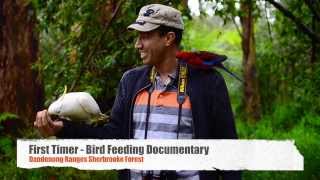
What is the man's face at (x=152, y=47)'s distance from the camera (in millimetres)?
3105

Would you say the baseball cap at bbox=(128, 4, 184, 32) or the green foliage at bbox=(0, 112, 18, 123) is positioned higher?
the baseball cap at bbox=(128, 4, 184, 32)

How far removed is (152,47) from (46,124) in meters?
0.63

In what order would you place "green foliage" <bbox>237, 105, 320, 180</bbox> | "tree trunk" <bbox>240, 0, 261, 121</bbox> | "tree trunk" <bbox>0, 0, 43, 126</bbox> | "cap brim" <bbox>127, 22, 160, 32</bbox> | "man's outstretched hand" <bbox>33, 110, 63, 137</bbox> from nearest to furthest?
"man's outstretched hand" <bbox>33, 110, 63, 137</bbox>
"cap brim" <bbox>127, 22, 160, 32</bbox>
"green foliage" <bbox>237, 105, 320, 180</bbox>
"tree trunk" <bbox>0, 0, 43, 126</bbox>
"tree trunk" <bbox>240, 0, 261, 121</bbox>

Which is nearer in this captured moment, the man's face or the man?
the man

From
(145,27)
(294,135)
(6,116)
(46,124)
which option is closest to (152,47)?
(145,27)

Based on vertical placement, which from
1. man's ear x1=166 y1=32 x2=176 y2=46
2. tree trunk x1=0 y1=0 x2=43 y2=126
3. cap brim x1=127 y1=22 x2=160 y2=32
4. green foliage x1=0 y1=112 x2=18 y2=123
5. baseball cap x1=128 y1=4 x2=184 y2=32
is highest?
baseball cap x1=128 y1=4 x2=184 y2=32

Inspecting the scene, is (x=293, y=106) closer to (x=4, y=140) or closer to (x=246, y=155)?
(x=4, y=140)

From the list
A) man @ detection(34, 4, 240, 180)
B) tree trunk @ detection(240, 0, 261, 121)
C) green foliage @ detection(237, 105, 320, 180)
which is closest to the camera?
man @ detection(34, 4, 240, 180)

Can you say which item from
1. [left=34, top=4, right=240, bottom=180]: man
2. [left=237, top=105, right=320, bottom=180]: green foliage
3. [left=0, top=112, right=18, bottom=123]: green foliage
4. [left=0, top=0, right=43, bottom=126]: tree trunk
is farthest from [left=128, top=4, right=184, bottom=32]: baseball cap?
[left=0, top=0, right=43, bottom=126]: tree trunk

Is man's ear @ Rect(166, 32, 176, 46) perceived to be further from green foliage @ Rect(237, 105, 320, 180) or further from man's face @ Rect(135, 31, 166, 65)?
green foliage @ Rect(237, 105, 320, 180)

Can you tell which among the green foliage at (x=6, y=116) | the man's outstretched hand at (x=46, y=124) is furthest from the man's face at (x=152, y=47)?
the green foliage at (x=6, y=116)

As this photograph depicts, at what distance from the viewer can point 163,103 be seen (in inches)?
118

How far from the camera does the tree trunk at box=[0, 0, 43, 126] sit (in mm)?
8078

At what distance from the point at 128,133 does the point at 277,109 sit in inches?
452
